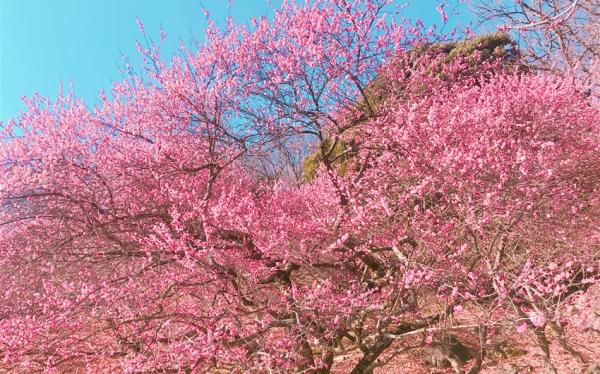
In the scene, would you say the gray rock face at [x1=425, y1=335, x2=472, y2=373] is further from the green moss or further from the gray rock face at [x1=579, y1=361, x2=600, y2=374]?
the green moss

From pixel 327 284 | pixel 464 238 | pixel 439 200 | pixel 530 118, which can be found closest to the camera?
pixel 327 284

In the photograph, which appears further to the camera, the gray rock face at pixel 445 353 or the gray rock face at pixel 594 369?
the gray rock face at pixel 445 353

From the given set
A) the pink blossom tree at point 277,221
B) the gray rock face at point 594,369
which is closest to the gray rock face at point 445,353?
the pink blossom tree at point 277,221

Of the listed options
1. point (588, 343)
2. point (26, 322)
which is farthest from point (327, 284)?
point (588, 343)

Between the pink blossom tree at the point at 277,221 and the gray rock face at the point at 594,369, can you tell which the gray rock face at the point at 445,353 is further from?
the gray rock face at the point at 594,369

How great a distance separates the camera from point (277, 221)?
5.81 metres

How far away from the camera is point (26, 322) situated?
4566mm

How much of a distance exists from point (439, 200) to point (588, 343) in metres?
2.90

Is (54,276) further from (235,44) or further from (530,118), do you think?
(530,118)

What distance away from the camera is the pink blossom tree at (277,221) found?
431 centimetres

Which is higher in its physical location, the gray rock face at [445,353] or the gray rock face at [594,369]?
the gray rock face at [445,353]

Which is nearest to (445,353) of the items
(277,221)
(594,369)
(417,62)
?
(594,369)

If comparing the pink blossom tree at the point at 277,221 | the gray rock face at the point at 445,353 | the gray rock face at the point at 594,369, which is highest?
the pink blossom tree at the point at 277,221

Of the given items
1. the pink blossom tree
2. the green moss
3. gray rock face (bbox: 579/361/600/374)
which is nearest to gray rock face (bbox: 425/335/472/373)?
the pink blossom tree
